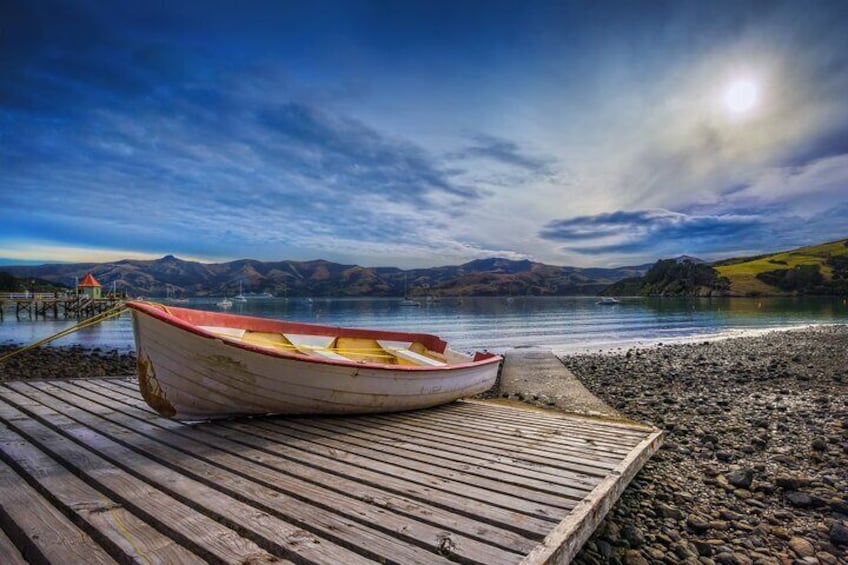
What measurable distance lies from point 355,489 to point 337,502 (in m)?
0.34

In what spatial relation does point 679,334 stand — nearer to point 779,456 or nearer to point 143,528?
point 779,456

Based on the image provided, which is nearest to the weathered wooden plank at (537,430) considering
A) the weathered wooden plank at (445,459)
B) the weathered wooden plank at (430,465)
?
the weathered wooden plank at (445,459)

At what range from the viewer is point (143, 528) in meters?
3.23

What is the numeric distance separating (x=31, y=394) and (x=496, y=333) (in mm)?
38981

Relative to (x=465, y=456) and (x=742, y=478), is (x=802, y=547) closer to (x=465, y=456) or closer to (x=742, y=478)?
(x=742, y=478)

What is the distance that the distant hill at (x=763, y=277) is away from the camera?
5020 inches

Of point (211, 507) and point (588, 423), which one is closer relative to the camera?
point (211, 507)

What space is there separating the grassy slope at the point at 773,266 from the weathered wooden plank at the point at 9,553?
161307mm

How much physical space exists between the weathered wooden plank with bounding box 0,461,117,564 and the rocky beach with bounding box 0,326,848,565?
4089mm

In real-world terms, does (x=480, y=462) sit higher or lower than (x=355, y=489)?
lower

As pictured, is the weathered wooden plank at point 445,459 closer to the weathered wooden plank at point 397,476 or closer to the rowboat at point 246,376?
the weathered wooden plank at point 397,476

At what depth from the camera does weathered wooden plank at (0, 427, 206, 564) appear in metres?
2.91

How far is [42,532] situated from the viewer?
10.2 ft

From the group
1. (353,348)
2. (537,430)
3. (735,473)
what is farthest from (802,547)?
(353,348)
